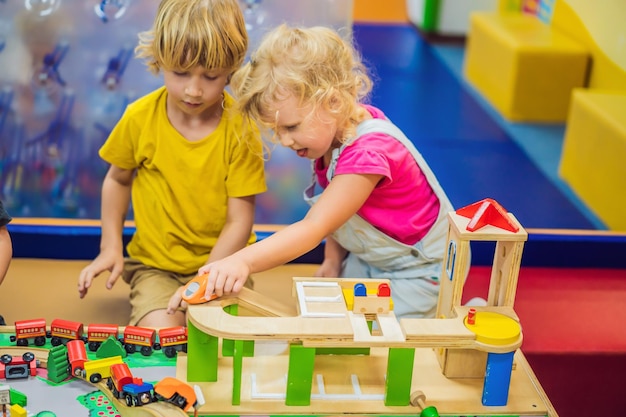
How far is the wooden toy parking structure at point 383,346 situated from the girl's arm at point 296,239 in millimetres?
28

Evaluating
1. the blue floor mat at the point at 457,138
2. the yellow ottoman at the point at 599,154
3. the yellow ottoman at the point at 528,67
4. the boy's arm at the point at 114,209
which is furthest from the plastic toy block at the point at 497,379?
the yellow ottoman at the point at 528,67

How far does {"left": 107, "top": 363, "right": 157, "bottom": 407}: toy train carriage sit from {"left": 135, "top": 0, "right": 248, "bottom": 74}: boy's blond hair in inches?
17.6

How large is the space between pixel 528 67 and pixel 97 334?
2.01m

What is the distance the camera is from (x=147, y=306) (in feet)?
4.24

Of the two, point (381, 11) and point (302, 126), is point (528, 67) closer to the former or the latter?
point (381, 11)

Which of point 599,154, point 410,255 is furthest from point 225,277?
point 599,154

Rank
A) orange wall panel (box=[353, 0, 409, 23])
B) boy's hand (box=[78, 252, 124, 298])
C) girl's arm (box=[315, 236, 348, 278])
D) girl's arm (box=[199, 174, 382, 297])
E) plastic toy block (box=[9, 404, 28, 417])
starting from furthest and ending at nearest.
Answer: orange wall panel (box=[353, 0, 409, 23]) < girl's arm (box=[315, 236, 348, 278]) < boy's hand (box=[78, 252, 124, 298]) < girl's arm (box=[199, 174, 382, 297]) < plastic toy block (box=[9, 404, 28, 417])

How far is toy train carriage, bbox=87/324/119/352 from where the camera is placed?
1047 millimetres

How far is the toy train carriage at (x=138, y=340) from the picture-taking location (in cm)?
104

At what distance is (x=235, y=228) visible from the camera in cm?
131

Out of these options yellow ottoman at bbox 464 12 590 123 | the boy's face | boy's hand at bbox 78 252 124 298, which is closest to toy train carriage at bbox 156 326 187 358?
boy's hand at bbox 78 252 124 298

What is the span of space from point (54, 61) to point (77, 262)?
462mm

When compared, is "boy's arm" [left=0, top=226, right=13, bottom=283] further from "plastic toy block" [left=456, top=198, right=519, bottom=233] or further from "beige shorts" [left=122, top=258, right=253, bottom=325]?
"plastic toy block" [left=456, top=198, right=519, bottom=233]

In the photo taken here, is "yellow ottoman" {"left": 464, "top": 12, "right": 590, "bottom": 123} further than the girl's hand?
Yes
